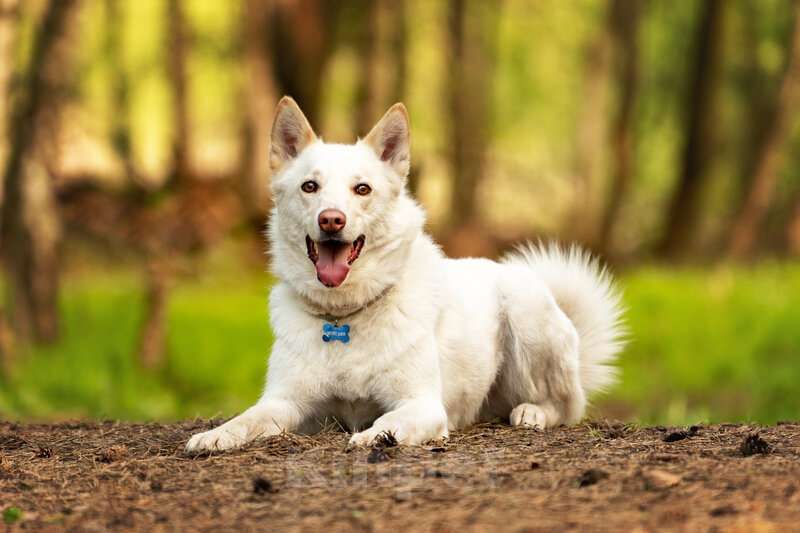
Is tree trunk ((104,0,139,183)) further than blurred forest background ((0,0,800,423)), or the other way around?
tree trunk ((104,0,139,183))

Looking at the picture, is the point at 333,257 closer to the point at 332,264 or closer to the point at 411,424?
the point at 332,264

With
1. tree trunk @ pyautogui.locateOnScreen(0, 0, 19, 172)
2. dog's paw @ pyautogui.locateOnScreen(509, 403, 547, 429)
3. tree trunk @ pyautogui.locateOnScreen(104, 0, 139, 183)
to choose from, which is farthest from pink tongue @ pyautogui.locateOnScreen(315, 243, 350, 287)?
tree trunk @ pyautogui.locateOnScreen(104, 0, 139, 183)

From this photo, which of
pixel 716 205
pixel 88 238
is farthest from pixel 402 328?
pixel 716 205

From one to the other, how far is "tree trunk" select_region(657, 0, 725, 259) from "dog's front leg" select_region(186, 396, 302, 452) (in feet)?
50.3

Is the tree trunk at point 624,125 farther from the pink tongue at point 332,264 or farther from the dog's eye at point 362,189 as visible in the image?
the pink tongue at point 332,264

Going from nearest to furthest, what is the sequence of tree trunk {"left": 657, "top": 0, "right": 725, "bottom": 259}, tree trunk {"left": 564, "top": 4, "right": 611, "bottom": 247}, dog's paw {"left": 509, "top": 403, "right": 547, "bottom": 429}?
dog's paw {"left": 509, "top": 403, "right": 547, "bottom": 429}
tree trunk {"left": 564, "top": 4, "right": 611, "bottom": 247}
tree trunk {"left": 657, "top": 0, "right": 725, "bottom": 259}

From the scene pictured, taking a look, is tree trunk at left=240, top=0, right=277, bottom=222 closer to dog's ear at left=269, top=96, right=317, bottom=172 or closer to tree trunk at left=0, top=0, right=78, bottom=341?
tree trunk at left=0, top=0, right=78, bottom=341

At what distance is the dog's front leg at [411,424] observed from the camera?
5.21m

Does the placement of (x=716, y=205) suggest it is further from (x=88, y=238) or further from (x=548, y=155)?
(x=88, y=238)

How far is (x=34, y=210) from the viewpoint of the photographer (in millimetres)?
12633

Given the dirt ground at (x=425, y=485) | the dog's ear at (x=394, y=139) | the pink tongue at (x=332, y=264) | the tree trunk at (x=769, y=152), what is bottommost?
the dirt ground at (x=425, y=485)

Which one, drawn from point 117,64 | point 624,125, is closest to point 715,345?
point 624,125

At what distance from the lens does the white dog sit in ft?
18.3

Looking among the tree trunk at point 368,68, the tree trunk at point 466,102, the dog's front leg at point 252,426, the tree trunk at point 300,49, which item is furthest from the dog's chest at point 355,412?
the tree trunk at point 466,102
